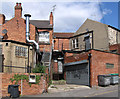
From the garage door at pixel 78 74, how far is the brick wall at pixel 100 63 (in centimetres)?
104

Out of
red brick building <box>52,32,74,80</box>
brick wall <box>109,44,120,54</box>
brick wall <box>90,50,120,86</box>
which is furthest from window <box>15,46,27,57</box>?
brick wall <box>109,44,120,54</box>

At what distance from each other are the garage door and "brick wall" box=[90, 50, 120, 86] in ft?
3.42

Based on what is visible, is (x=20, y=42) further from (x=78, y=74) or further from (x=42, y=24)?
(x=42, y=24)

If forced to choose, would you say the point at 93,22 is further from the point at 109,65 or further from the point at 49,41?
the point at 109,65

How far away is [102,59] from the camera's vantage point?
18.2 metres

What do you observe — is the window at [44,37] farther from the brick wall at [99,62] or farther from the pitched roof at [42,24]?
the brick wall at [99,62]

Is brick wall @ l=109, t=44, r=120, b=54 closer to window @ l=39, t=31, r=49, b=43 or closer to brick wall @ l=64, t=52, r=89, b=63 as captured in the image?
brick wall @ l=64, t=52, r=89, b=63

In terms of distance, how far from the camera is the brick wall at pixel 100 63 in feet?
56.2

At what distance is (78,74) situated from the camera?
1972 cm

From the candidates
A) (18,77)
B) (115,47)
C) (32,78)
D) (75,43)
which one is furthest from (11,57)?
(115,47)

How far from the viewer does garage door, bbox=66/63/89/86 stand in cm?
1822

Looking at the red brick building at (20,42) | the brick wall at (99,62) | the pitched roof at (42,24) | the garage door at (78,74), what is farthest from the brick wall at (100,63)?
the pitched roof at (42,24)

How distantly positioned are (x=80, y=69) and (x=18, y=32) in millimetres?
9547

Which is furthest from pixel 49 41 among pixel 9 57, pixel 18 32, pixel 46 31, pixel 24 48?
pixel 9 57
